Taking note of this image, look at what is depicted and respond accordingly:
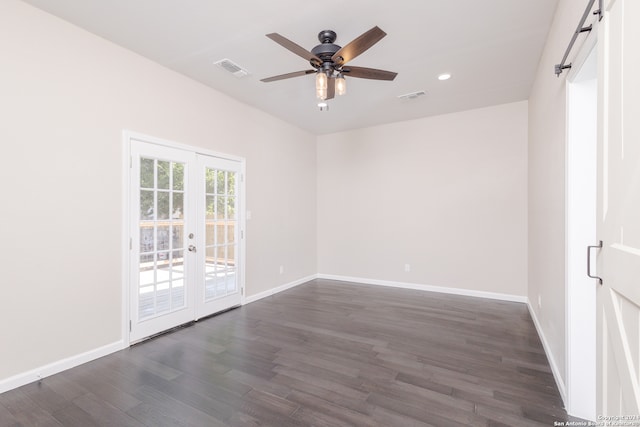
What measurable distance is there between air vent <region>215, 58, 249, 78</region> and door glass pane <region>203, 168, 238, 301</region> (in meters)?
1.29

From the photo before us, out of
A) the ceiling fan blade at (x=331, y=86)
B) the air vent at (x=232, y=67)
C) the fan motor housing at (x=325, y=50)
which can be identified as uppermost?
the air vent at (x=232, y=67)

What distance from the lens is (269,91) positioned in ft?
13.1

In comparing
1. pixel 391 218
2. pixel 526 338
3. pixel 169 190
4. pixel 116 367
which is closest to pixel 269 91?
pixel 169 190

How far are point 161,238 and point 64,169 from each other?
1.13 meters

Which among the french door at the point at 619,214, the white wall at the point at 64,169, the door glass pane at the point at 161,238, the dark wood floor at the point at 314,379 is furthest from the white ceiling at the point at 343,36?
the dark wood floor at the point at 314,379

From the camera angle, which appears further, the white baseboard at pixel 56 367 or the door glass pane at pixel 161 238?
the door glass pane at pixel 161 238

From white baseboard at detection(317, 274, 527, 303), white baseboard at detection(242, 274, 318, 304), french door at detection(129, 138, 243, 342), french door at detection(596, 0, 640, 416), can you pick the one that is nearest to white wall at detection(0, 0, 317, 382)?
french door at detection(129, 138, 243, 342)

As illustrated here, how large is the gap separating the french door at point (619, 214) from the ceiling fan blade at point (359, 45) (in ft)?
4.08

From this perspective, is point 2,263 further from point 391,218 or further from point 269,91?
point 391,218

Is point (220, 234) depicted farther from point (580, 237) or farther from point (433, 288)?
point (580, 237)

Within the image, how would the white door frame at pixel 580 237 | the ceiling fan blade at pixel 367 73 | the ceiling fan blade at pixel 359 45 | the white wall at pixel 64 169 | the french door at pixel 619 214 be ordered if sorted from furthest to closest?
the ceiling fan blade at pixel 367 73 → the white wall at pixel 64 169 → the ceiling fan blade at pixel 359 45 → the white door frame at pixel 580 237 → the french door at pixel 619 214

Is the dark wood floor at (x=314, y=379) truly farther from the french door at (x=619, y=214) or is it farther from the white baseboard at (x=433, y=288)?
the french door at (x=619, y=214)

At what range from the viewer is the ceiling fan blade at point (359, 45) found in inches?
82.0

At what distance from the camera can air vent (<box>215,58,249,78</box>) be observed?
3260 millimetres
